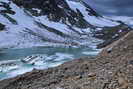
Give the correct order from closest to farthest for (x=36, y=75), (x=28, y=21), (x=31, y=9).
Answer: (x=36, y=75)
(x=28, y=21)
(x=31, y=9)

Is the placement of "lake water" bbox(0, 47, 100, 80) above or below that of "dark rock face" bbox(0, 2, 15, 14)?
below

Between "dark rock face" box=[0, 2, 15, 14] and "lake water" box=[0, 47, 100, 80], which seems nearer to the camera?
"lake water" box=[0, 47, 100, 80]

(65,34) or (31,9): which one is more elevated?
(31,9)

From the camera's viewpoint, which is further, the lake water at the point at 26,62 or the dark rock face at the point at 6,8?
the dark rock face at the point at 6,8

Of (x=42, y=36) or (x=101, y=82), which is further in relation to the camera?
(x=42, y=36)

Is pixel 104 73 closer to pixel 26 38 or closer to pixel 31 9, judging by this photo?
pixel 26 38

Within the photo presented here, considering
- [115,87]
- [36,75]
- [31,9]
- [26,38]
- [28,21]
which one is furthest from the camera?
[31,9]

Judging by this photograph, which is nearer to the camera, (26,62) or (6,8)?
(26,62)

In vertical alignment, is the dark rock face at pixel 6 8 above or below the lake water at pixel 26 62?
above

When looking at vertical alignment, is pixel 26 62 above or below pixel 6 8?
below

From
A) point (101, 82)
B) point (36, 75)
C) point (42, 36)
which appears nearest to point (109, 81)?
point (101, 82)
